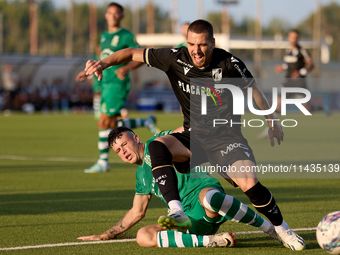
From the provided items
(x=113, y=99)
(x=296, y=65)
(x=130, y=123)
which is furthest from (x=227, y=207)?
(x=296, y=65)

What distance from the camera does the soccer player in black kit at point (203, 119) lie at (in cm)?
445

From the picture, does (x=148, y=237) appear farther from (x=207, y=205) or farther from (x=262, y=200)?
(x=262, y=200)

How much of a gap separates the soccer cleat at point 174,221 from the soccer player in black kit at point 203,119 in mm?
284

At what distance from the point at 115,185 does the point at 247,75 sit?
3824 millimetres

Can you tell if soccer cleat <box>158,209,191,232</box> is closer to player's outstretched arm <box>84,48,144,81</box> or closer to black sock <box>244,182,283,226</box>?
black sock <box>244,182,283,226</box>

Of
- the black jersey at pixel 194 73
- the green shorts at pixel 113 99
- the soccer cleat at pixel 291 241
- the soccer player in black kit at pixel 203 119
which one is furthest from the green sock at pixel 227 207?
the green shorts at pixel 113 99

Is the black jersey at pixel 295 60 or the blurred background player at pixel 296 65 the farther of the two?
the black jersey at pixel 295 60

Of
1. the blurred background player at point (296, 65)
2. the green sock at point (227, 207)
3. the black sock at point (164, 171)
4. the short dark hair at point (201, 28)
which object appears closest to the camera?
the black sock at point (164, 171)

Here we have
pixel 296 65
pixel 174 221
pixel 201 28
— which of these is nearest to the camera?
pixel 174 221

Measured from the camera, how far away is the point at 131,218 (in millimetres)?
4793

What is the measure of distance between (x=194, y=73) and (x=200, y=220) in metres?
1.22

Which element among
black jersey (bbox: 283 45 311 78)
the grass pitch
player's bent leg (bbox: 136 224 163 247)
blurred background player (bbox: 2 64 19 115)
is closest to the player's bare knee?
the grass pitch

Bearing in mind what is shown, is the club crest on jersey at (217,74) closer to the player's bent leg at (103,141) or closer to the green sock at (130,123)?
the player's bent leg at (103,141)

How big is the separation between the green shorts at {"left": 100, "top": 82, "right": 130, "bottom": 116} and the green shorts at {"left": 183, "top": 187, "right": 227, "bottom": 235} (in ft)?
15.5
